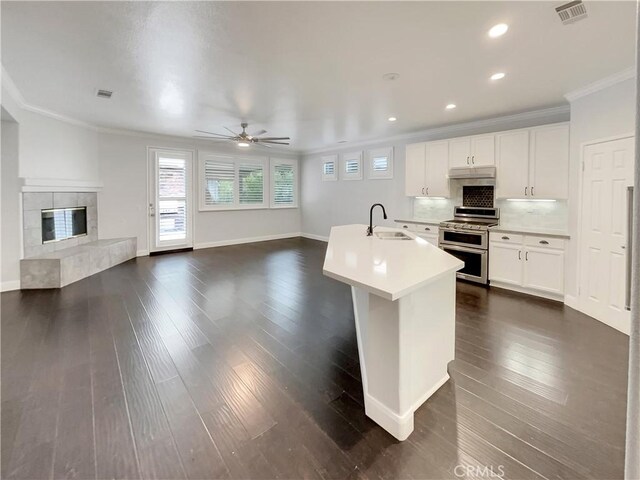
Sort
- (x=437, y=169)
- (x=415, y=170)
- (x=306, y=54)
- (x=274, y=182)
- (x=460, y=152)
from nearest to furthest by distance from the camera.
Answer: (x=306, y=54), (x=460, y=152), (x=437, y=169), (x=415, y=170), (x=274, y=182)

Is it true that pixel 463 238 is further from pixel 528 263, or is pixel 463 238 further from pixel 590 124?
pixel 590 124

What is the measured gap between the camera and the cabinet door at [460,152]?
16.2 ft

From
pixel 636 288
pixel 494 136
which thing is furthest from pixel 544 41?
pixel 636 288

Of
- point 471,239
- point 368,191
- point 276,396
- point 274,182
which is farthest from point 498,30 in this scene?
point 274,182

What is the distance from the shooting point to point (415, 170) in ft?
18.8

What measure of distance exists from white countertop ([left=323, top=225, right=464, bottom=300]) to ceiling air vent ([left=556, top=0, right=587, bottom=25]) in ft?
6.35

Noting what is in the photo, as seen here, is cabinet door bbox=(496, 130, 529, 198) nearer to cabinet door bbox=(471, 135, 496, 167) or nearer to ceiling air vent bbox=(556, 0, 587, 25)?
cabinet door bbox=(471, 135, 496, 167)

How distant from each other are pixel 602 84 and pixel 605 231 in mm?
1648

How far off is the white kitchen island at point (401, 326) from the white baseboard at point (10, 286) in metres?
4.89

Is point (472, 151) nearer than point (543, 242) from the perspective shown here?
No

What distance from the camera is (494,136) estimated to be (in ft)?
15.2

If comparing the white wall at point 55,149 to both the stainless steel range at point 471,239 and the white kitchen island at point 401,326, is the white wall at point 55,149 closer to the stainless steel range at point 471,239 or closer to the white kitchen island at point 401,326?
the white kitchen island at point 401,326

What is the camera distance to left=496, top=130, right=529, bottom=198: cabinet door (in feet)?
14.2

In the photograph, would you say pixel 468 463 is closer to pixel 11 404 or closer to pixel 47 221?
pixel 11 404
